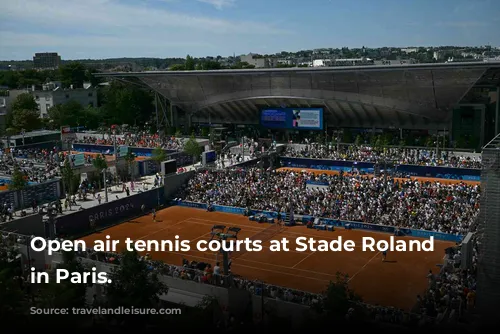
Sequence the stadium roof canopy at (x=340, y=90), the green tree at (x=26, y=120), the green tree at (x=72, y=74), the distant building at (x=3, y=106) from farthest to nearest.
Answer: the green tree at (x=72, y=74) < the distant building at (x=3, y=106) < the green tree at (x=26, y=120) < the stadium roof canopy at (x=340, y=90)

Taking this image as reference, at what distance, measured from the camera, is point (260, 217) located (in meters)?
34.6

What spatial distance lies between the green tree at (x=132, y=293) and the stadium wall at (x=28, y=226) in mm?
12976

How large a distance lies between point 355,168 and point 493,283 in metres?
31.6

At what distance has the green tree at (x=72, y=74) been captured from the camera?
338ft

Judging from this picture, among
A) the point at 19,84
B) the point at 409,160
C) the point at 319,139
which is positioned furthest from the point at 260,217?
the point at 19,84

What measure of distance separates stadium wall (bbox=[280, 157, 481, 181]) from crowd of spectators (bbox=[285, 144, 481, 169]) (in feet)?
1.93

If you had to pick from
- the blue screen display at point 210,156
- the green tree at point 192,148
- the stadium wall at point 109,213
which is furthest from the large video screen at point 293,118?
the stadium wall at point 109,213

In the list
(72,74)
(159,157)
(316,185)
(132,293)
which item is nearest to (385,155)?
(316,185)

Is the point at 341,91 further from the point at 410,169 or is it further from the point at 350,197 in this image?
the point at 350,197

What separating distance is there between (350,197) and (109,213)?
51.5 feet

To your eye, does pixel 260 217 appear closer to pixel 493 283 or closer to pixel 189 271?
pixel 189 271

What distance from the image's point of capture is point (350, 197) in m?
34.8

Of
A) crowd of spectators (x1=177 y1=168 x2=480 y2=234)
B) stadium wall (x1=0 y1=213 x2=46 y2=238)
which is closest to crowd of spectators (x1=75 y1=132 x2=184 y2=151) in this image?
crowd of spectators (x1=177 y1=168 x2=480 y2=234)

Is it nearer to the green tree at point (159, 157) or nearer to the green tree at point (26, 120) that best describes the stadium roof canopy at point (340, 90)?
the green tree at point (26, 120)
